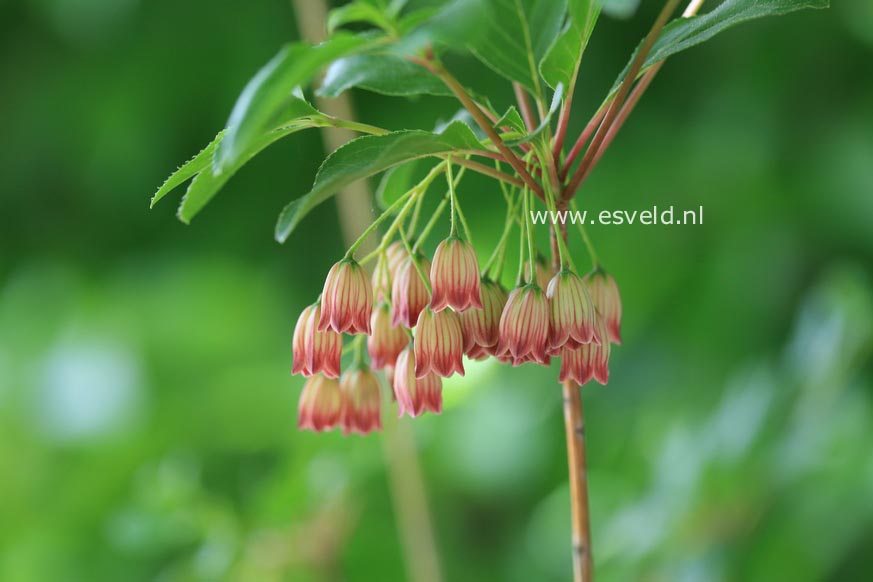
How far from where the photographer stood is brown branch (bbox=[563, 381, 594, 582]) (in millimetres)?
557

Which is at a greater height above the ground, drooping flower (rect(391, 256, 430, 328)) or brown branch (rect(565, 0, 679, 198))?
brown branch (rect(565, 0, 679, 198))

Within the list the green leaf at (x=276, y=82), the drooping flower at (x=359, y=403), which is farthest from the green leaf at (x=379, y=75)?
the drooping flower at (x=359, y=403)

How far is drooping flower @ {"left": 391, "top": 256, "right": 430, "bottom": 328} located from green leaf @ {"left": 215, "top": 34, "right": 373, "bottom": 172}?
0.63ft

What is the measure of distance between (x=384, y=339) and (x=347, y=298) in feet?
0.22

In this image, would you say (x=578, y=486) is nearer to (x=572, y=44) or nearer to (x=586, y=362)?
(x=586, y=362)

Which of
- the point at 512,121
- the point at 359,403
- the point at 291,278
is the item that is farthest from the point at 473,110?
the point at 291,278

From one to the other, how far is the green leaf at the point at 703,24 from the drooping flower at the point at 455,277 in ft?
0.41

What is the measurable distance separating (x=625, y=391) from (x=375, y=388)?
4.22 feet

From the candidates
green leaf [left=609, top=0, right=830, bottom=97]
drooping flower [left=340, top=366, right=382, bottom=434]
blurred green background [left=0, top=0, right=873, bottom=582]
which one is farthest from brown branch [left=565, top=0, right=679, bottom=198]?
blurred green background [left=0, top=0, right=873, bottom=582]

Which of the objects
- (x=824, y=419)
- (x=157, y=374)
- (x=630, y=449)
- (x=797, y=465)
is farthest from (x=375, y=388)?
(x=157, y=374)

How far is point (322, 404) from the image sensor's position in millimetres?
703

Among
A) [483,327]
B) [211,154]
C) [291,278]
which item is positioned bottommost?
[483,327]

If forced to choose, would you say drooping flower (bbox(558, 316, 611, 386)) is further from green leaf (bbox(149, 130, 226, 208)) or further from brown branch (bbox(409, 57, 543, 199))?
green leaf (bbox(149, 130, 226, 208))

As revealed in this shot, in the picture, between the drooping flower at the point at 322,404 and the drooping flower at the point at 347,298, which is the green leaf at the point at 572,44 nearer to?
the drooping flower at the point at 347,298
